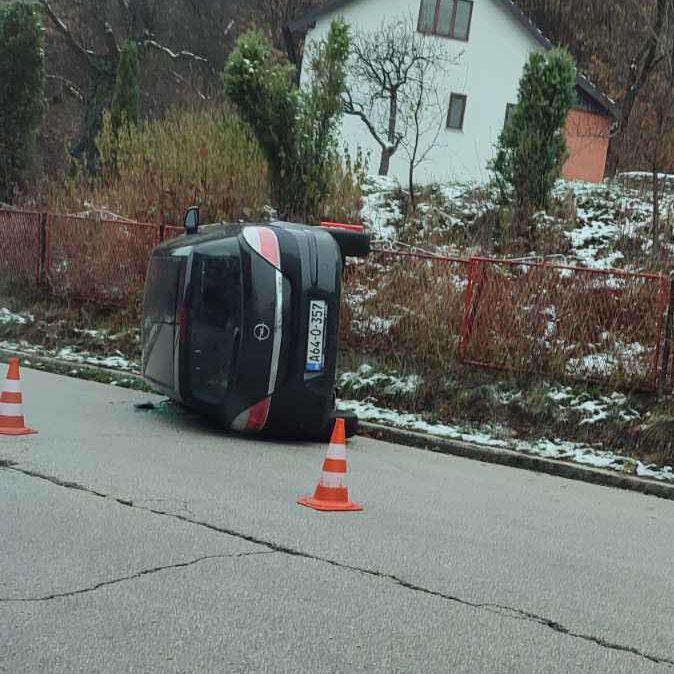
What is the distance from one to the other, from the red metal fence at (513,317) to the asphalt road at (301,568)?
2.67 metres

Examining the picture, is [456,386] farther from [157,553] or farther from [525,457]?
[157,553]

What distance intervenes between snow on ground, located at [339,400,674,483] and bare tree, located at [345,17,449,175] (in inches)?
Answer: 691

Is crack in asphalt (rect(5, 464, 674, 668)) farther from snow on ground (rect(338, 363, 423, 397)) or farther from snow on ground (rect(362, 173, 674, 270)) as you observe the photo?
snow on ground (rect(362, 173, 674, 270))

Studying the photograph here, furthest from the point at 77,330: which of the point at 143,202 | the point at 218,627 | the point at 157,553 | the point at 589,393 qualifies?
the point at 218,627

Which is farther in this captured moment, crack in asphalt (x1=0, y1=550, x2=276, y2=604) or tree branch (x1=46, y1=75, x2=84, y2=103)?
tree branch (x1=46, y1=75, x2=84, y2=103)

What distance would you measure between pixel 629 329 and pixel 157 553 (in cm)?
723

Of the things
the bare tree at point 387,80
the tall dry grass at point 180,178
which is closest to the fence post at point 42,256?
the tall dry grass at point 180,178

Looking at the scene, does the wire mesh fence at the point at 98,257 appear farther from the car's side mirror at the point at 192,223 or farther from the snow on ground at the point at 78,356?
the car's side mirror at the point at 192,223

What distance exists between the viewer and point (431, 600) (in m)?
5.34

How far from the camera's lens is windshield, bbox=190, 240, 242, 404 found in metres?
9.66

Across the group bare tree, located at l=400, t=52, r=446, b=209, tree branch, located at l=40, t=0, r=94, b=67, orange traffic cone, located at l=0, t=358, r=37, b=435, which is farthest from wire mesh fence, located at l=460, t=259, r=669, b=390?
tree branch, located at l=40, t=0, r=94, b=67

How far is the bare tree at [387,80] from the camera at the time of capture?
30688 millimetres

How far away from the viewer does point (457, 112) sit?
39406mm

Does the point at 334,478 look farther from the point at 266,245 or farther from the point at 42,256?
the point at 42,256
